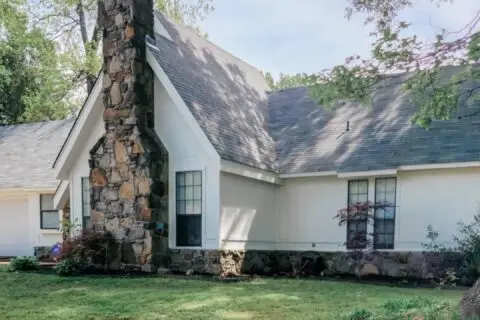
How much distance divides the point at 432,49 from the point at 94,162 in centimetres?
808

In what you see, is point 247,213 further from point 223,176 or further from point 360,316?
point 360,316

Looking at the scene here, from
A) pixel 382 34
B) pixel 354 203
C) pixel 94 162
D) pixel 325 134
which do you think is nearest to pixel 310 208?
pixel 354 203

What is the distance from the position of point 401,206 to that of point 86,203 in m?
8.00

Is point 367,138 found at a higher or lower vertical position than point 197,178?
higher

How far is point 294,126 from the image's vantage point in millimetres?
14438

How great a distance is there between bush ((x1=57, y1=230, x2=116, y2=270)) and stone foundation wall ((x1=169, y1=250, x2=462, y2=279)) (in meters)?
1.50

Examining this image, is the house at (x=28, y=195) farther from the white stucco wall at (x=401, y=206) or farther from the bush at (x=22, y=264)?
the white stucco wall at (x=401, y=206)

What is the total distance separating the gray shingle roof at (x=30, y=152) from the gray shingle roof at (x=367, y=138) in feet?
28.0

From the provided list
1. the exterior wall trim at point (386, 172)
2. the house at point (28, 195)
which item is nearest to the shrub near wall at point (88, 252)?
the exterior wall trim at point (386, 172)

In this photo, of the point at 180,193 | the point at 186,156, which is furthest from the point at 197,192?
the point at 186,156

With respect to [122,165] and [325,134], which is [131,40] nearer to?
[122,165]

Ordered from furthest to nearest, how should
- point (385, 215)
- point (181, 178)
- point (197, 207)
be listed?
point (385, 215), point (181, 178), point (197, 207)

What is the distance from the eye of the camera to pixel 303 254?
1261 centimetres

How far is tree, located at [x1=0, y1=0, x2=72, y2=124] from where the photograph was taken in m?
22.9
